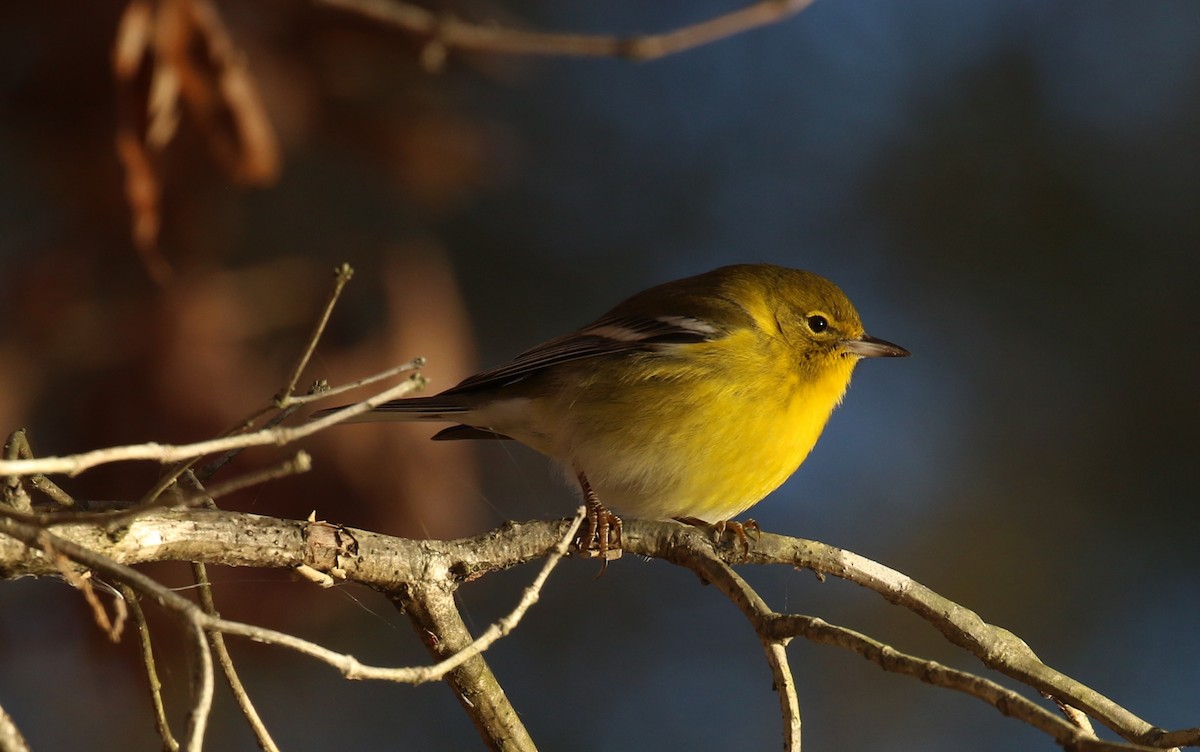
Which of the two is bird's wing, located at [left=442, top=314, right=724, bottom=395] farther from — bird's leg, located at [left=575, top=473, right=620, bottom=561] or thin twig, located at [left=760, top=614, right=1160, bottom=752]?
thin twig, located at [left=760, top=614, right=1160, bottom=752]

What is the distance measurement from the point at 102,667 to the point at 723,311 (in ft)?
8.23

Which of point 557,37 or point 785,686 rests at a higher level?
point 557,37

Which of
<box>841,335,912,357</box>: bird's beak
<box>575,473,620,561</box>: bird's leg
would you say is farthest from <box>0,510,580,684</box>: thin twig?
<box>841,335,912,357</box>: bird's beak

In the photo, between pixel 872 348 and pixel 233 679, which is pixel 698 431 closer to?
pixel 872 348

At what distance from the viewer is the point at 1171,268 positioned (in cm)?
718

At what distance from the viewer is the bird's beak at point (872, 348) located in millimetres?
4566

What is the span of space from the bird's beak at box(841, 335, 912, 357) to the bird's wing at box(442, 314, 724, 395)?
1.98ft

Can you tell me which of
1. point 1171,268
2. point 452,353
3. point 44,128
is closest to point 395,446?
point 452,353

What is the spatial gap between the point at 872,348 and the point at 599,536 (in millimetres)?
1727

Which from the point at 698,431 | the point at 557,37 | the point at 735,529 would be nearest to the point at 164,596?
the point at 557,37

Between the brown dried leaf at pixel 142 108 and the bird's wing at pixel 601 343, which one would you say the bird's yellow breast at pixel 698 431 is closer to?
the bird's wing at pixel 601 343

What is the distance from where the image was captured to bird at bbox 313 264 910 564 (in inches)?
156

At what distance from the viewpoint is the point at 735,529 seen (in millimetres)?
3484

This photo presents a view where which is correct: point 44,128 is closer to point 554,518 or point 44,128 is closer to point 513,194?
point 554,518
